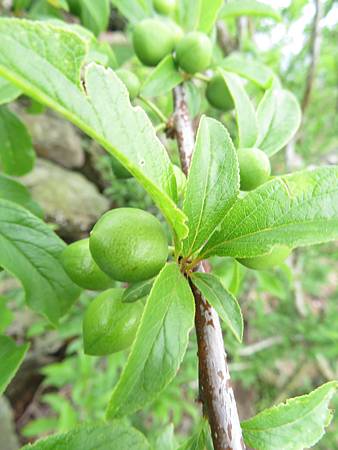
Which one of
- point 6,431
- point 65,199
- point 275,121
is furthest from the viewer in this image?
point 65,199

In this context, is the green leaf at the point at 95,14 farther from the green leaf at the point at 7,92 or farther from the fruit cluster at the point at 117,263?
the fruit cluster at the point at 117,263

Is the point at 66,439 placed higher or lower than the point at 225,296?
lower

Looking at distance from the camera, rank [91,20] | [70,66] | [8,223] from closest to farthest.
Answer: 1. [70,66]
2. [8,223]
3. [91,20]

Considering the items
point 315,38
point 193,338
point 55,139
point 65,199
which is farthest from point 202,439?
point 55,139

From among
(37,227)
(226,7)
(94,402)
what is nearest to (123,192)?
(94,402)

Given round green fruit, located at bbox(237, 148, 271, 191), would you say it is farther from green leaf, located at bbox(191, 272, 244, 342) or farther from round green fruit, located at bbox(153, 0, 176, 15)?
round green fruit, located at bbox(153, 0, 176, 15)

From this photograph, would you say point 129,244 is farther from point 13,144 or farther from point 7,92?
point 13,144

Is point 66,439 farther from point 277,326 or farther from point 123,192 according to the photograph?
point 277,326
